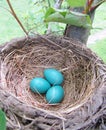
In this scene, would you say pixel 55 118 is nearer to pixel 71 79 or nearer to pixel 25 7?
pixel 71 79

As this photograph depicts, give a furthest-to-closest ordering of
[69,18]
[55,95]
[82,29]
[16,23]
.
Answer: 1. [16,23]
2. [55,95]
3. [82,29]
4. [69,18]

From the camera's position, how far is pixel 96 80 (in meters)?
0.69

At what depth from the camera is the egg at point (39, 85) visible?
79cm

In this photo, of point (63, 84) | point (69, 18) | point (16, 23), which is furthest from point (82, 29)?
point (16, 23)

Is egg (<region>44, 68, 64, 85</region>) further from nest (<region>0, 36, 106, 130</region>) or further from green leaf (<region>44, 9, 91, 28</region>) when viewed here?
green leaf (<region>44, 9, 91, 28</region>)

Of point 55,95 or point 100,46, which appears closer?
point 55,95

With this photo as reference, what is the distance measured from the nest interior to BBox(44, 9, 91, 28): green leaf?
17 cm

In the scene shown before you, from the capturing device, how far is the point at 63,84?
837 mm

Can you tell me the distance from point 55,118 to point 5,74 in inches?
7.6

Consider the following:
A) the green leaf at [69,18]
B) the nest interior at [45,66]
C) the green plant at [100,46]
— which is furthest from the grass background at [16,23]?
the green leaf at [69,18]

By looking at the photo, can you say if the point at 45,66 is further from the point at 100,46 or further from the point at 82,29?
the point at 100,46

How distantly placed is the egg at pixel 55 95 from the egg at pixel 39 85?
0.06ft

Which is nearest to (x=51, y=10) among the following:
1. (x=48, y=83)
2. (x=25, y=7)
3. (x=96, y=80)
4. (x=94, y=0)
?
(x=94, y=0)

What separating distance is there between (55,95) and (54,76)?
0.05 m
